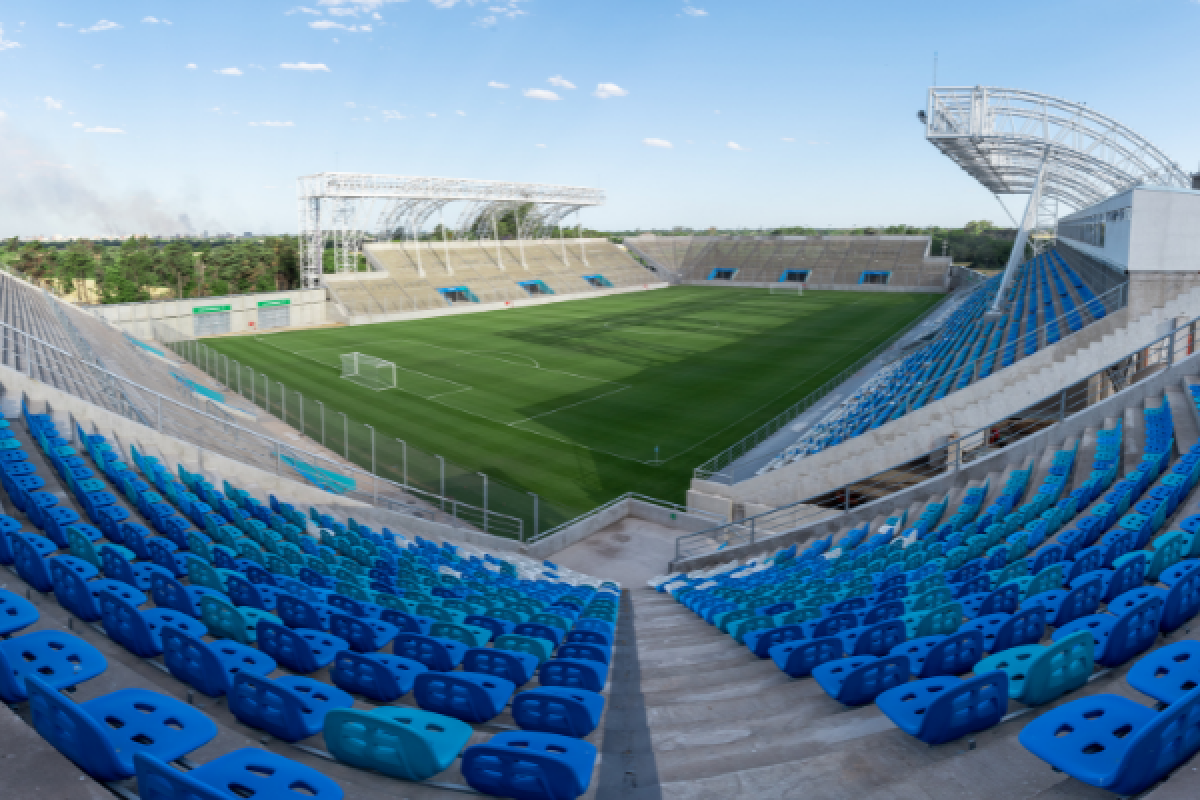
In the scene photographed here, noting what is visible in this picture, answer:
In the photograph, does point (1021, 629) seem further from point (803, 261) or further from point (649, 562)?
point (803, 261)

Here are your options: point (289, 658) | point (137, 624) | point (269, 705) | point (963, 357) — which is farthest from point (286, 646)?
point (963, 357)

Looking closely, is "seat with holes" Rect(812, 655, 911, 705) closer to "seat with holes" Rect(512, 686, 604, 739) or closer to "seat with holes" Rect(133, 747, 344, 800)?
"seat with holes" Rect(512, 686, 604, 739)

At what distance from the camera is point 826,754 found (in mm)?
4820

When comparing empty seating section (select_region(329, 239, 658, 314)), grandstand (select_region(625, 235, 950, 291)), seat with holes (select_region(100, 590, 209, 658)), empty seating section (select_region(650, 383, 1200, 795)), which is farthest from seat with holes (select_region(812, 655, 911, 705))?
grandstand (select_region(625, 235, 950, 291))

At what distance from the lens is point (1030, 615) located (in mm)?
5262

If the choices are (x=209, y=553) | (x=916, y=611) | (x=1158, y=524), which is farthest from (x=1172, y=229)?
(x=209, y=553)

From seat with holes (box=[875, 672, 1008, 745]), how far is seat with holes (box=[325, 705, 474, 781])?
8.40 feet

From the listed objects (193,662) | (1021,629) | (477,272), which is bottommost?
(193,662)

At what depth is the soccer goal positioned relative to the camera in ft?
123

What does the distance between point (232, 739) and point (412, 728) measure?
119cm

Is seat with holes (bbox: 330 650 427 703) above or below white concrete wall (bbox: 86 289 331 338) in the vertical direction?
below

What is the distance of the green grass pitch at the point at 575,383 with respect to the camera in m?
25.6

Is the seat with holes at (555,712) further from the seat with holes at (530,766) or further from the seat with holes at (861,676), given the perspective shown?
the seat with holes at (861,676)

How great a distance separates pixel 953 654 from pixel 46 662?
5627 millimetres
